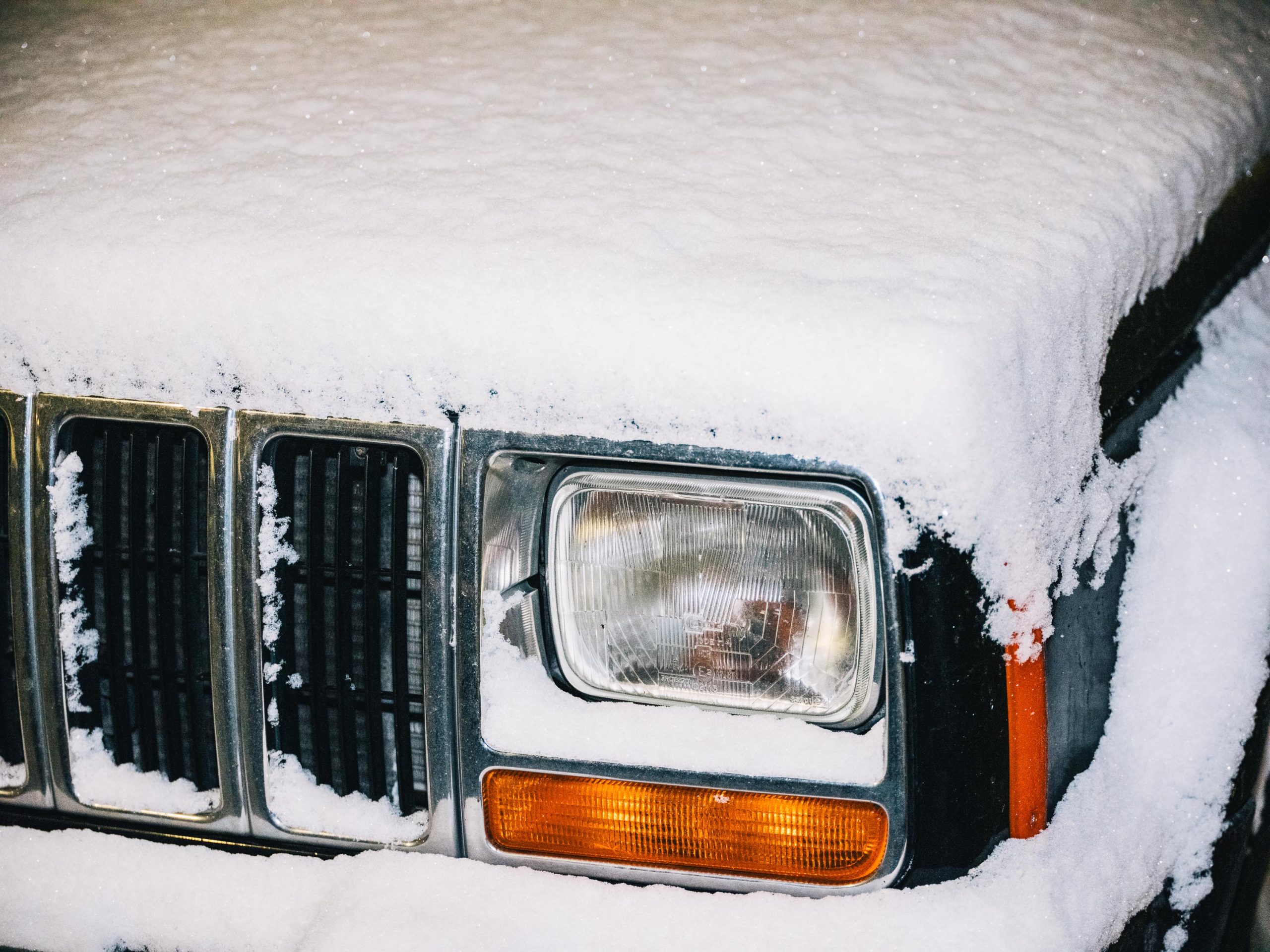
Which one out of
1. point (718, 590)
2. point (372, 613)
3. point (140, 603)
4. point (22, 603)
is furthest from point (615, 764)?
point (22, 603)

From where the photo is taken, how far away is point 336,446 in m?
1.48

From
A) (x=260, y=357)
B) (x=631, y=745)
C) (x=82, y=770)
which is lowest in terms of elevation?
(x=82, y=770)

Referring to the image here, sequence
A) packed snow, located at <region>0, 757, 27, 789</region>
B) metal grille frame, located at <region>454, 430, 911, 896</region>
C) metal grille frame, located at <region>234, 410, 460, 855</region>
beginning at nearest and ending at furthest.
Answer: metal grille frame, located at <region>454, 430, 911, 896</region> → metal grille frame, located at <region>234, 410, 460, 855</region> → packed snow, located at <region>0, 757, 27, 789</region>

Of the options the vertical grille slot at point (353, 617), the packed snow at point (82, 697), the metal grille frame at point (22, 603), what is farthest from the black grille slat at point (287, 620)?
the metal grille frame at point (22, 603)

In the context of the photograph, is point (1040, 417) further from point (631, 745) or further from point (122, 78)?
point (122, 78)

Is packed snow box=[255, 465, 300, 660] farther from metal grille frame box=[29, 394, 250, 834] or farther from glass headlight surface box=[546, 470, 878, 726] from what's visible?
glass headlight surface box=[546, 470, 878, 726]

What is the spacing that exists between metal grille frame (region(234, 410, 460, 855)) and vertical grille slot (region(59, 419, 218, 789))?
66mm

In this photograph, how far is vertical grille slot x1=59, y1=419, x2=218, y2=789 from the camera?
5.08ft

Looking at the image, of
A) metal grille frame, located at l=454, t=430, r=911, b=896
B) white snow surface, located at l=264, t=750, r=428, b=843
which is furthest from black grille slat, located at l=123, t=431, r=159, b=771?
metal grille frame, located at l=454, t=430, r=911, b=896

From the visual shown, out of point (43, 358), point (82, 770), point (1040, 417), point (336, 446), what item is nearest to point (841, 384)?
point (1040, 417)

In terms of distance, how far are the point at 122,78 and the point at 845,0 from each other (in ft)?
3.96

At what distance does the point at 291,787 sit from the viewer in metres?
1.55

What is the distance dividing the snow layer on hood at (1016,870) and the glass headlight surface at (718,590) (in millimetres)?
243

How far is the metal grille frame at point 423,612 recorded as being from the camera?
4.63ft
